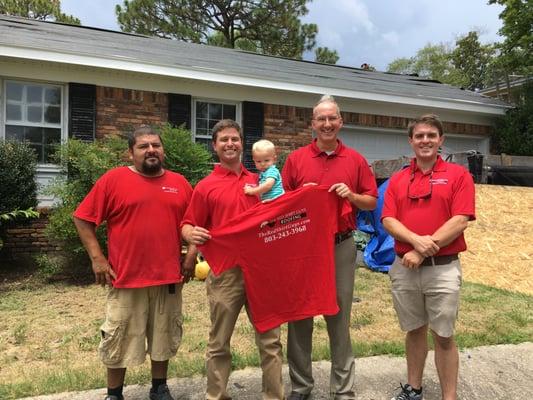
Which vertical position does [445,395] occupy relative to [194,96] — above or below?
below

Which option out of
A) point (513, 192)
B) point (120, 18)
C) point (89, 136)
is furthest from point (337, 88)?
point (120, 18)

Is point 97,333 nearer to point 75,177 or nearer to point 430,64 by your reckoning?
point 75,177

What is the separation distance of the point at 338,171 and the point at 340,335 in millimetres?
1110

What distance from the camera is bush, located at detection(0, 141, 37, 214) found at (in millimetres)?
6851

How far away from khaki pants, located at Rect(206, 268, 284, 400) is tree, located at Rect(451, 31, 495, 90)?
137ft

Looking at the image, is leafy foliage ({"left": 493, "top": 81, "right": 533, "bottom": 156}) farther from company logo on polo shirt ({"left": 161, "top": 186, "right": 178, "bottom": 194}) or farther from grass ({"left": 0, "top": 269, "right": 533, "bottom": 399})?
company logo on polo shirt ({"left": 161, "top": 186, "right": 178, "bottom": 194})

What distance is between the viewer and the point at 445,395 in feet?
10.4

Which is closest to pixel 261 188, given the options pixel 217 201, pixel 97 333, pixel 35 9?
pixel 217 201

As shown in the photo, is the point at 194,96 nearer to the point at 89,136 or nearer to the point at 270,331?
the point at 89,136

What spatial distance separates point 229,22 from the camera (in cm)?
2550

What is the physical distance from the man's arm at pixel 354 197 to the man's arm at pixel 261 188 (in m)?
0.39

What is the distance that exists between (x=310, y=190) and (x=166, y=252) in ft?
3.38

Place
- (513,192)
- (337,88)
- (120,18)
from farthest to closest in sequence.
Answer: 1. (120,18)
2. (337,88)
3. (513,192)

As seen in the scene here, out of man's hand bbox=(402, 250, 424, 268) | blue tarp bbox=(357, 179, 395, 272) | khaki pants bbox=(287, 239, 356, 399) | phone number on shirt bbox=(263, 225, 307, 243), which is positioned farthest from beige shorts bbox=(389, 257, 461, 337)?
blue tarp bbox=(357, 179, 395, 272)
